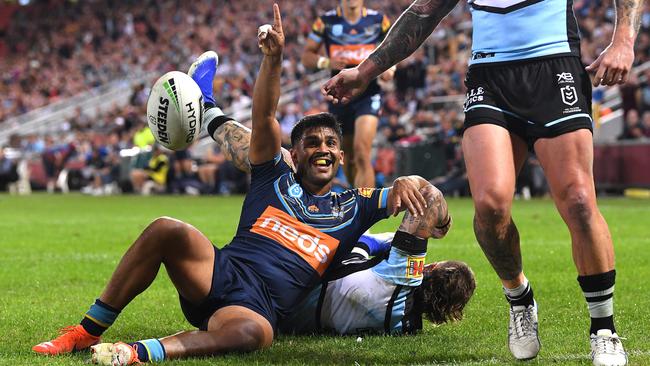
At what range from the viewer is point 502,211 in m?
4.73

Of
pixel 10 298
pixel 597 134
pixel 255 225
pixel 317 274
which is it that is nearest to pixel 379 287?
pixel 317 274

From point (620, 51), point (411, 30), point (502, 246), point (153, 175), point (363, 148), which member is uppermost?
point (411, 30)

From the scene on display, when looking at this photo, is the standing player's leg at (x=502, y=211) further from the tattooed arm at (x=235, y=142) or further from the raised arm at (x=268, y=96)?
the tattooed arm at (x=235, y=142)

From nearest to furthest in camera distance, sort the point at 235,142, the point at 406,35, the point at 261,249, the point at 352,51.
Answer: the point at 261,249 → the point at 406,35 → the point at 235,142 → the point at 352,51

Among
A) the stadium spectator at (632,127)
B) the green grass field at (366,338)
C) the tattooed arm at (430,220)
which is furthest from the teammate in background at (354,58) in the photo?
the stadium spectator at (632,127)

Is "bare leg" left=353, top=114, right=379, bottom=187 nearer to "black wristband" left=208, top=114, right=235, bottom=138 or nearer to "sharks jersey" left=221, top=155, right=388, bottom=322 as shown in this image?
"black wristband" left=208, top=114, right=235, bottom=138

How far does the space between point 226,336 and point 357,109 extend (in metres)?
7.05

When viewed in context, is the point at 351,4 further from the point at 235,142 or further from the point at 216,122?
the point at 235,142

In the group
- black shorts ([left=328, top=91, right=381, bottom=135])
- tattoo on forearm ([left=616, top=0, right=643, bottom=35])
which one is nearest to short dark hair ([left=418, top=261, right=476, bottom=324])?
tattoo on forearm ([left=616, top=0, right=643, bottom=35])

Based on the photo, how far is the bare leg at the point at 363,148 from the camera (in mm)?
11273

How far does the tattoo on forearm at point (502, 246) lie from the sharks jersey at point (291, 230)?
0.76 meters

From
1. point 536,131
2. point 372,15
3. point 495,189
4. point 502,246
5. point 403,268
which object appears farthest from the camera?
point 372,15

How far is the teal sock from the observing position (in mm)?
4570

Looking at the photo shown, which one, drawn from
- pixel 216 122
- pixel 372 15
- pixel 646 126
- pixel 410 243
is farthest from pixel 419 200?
pixel 646 126
